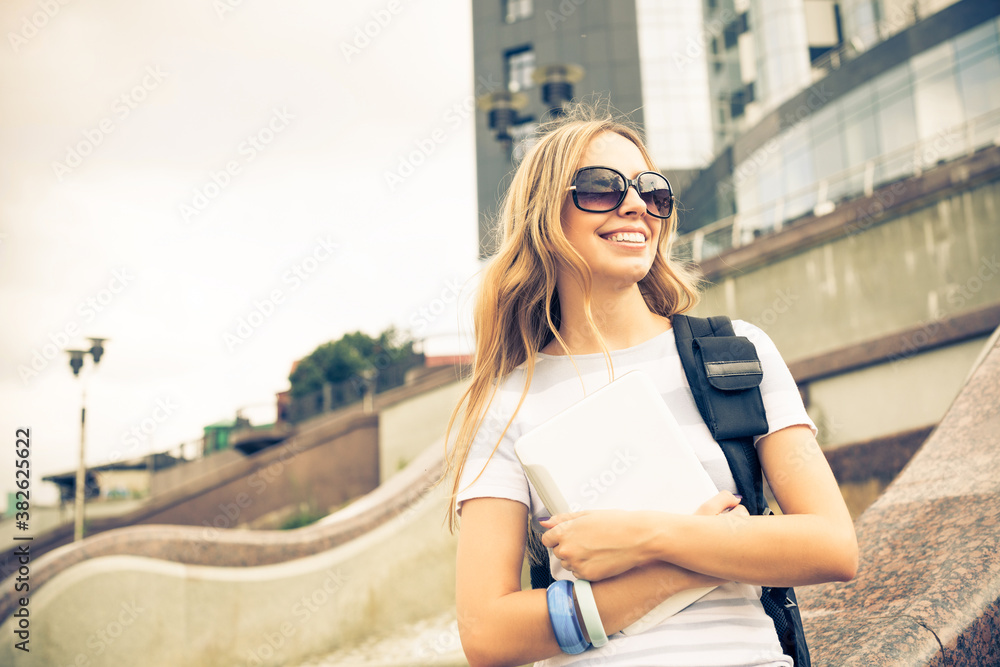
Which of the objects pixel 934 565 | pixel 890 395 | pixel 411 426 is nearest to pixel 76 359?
pixel 411 426

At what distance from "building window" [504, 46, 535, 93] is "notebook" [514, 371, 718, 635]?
42337 mm

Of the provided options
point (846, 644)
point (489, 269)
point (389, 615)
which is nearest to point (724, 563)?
point (846, 644)

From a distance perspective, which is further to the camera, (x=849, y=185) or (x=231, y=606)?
(x=849, y=185)

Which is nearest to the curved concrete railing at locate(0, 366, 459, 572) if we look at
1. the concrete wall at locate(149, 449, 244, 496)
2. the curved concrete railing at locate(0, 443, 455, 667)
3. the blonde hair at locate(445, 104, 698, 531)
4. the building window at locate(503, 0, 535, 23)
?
the concrete wall at locate(149, 449, 244, 496)

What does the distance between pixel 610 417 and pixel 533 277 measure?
0.57m

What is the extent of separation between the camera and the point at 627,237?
2035mm

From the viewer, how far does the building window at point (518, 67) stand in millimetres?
41844

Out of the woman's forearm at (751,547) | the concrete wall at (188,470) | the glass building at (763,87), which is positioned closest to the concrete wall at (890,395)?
the glass building at (763,87)

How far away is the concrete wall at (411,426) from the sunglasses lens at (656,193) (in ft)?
52.6

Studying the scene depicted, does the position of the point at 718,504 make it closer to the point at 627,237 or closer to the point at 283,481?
the point at 627,237

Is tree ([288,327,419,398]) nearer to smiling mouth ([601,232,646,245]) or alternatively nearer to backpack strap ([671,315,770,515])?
smiling mouth ([601,232,646,245])

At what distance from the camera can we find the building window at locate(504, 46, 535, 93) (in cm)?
4184

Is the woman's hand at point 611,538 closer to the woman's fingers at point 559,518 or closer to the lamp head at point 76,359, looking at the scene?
the woman's fingers at point 559,518

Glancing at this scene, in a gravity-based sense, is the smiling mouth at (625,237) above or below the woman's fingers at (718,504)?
above
